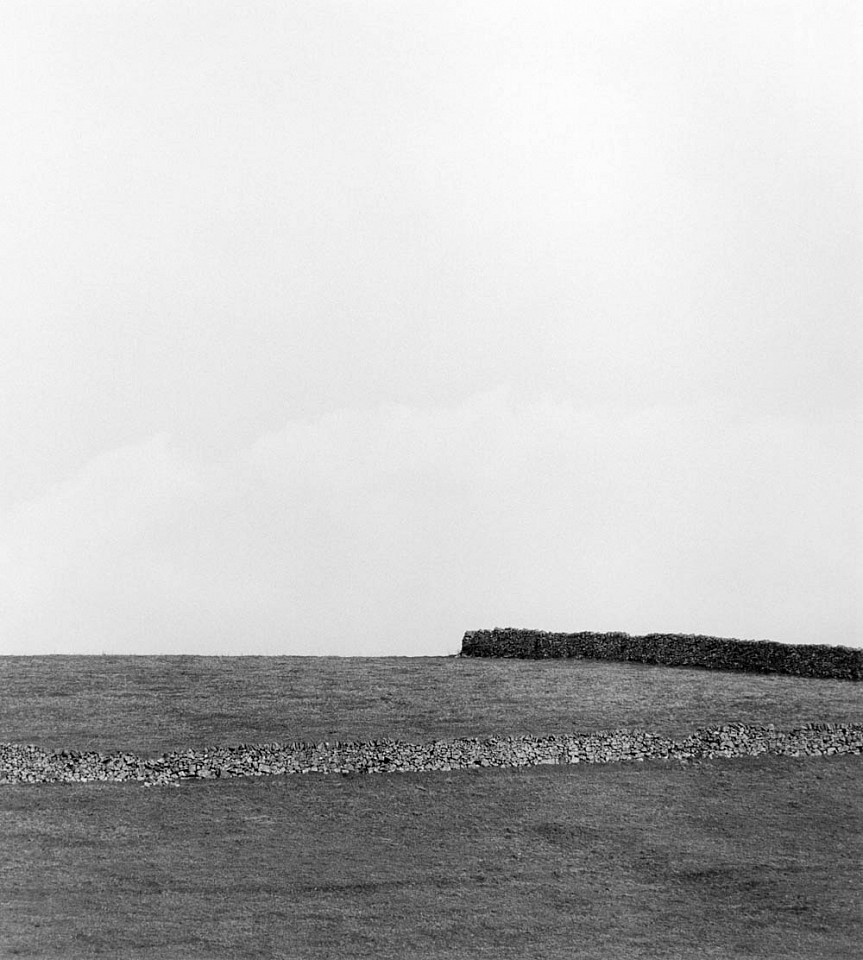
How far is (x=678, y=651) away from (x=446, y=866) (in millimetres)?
21547

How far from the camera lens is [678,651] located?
38.0 m

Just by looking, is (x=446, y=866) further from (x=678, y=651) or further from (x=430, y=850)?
(x=678, y=651)

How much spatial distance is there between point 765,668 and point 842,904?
19.4 meters

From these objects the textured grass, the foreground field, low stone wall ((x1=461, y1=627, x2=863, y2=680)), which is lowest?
the foreground field

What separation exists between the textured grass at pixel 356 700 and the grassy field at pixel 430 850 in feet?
0.46

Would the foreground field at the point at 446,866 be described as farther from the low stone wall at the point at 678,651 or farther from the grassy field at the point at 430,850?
the low stone wall at the point at 678,651

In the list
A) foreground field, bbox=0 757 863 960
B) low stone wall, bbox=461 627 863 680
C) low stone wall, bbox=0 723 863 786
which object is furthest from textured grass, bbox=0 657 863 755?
foreground field, bbox=0 757 863 960

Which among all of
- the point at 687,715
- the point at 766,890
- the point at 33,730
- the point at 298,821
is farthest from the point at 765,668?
the point at 33,730

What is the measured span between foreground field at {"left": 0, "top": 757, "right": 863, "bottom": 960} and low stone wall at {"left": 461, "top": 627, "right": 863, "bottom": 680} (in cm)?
1265

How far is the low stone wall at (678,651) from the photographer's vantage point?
3538 cm

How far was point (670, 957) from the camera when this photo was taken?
51.7 ft

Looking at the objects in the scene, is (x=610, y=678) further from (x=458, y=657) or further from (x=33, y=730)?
(x=33, y=730)

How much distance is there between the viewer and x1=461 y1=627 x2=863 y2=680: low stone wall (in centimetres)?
3538

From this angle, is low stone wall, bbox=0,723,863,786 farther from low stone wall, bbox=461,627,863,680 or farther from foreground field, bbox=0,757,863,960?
low stone wall, bbox=461,627,863,680
